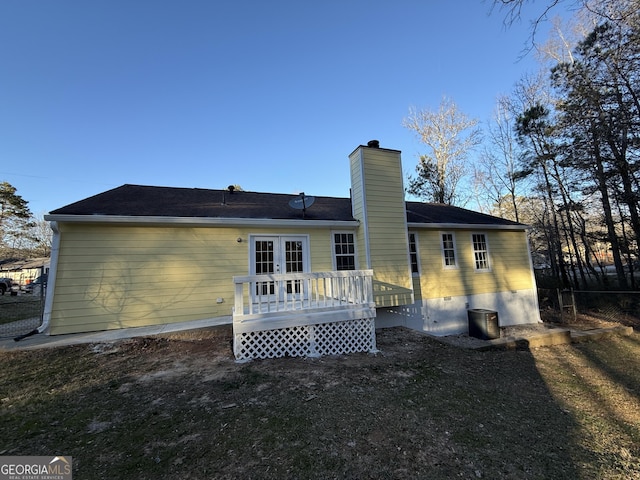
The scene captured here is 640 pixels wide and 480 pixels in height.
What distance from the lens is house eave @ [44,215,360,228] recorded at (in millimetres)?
6055

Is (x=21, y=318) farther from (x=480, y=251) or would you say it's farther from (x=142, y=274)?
(x=480, y=251)

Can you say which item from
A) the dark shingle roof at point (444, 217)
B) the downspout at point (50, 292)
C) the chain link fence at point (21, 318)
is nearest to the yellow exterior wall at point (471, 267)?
the dark shingle roof at point (444, 217)

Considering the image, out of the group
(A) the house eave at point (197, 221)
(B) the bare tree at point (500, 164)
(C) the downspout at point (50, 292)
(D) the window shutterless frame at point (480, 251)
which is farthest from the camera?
(B) the bare tree at point (500, 164)

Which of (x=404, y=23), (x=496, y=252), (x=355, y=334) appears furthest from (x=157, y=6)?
(x=496, y=252)

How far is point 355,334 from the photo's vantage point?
5.89m

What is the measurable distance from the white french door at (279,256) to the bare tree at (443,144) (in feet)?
53.4

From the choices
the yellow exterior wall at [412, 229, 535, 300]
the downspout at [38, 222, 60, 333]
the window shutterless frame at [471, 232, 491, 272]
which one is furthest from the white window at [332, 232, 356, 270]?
the downspout at [38, 222, 60, 333]

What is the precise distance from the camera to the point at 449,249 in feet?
32.7

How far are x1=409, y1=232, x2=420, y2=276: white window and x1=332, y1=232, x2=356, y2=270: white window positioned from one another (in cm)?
221

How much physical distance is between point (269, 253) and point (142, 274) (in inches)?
124

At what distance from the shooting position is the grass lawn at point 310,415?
2510 mm

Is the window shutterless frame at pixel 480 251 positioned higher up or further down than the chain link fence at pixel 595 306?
higher up

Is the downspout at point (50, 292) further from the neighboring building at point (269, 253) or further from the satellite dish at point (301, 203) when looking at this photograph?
the satellite dish at point (301, 203)

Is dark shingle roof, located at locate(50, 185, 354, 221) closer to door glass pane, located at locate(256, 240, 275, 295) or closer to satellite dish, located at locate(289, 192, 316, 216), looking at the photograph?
satellite dish, located at locate(289, 192, 316, 216)
